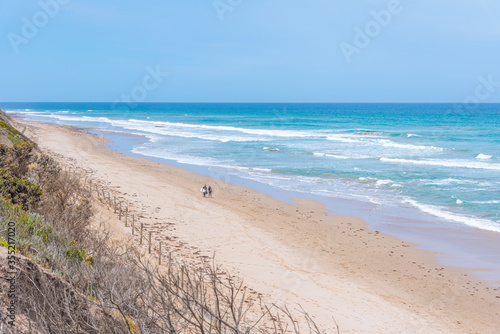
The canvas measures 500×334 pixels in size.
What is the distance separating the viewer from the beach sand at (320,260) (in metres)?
10.3

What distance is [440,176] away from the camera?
28016 millimetres

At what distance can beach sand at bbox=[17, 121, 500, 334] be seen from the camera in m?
10.3

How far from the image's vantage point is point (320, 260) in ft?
44.9

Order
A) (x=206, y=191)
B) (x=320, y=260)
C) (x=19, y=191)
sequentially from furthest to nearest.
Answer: (x=206, y=191) < (x=320, y=260) < (x=19, y=191)

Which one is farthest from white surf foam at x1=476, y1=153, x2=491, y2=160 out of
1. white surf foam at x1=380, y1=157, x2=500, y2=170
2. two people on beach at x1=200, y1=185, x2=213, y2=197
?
two people on beach at x1=200, y1=185, x2=213, y2=197

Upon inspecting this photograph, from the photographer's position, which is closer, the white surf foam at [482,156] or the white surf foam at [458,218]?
the white surf foam at [458,218]

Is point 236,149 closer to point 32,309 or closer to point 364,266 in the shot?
point 364,266

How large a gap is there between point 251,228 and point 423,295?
6847 mm

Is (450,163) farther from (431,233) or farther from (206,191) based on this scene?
(206,191)

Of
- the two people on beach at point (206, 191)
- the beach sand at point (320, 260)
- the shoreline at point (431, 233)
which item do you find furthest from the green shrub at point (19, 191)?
the shoreline at point (431, 233)

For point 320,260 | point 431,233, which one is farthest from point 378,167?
point 320,260

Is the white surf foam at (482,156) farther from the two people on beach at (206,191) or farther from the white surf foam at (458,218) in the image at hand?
the two people on beach at (206,191)

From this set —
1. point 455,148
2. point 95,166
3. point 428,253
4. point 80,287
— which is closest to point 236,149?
point 95,166

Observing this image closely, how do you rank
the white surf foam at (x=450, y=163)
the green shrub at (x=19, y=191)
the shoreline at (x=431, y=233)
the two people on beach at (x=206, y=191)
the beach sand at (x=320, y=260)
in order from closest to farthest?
the green shrub at (x=19, y=191)
the beach sand at (x=320, y=260)
the shoreline at (x=431, y=233)
the two people on beach at (x=206, y=191)
the white surf foam at (x=450, y=163)
